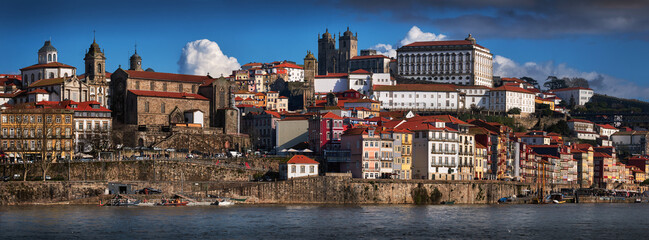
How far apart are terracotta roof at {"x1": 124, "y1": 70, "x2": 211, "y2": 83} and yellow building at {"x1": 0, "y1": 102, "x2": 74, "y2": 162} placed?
17.8 meters

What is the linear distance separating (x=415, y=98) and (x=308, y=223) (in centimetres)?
8929

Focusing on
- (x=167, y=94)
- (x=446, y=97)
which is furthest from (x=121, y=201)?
(x=446, y=97)

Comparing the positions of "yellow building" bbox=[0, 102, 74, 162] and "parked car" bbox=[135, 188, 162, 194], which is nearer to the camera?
"parked car" bbox=[135, 188, 162, 194]

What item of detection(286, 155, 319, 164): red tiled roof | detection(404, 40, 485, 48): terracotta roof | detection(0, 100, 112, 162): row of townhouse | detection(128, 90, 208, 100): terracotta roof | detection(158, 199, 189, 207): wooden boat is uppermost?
detection(404, 40, 485, 48): terracotta roof

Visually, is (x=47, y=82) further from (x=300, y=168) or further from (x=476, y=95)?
(x=476, y=95)

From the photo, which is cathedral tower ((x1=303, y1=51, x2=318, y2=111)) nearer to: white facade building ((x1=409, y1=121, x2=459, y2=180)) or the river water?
white facade building ((x1=409, y1=121, x2=459, y2=180))

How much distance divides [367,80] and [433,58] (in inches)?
811

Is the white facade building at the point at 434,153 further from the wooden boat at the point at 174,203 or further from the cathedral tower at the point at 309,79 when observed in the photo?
the cathedral tower at the point at 309,79

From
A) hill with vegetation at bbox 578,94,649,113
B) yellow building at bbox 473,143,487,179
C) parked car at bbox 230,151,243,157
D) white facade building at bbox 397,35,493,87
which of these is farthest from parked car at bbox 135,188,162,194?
hill with vegetation at bbox 578,94,649,113

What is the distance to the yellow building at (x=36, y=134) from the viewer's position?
290 ft

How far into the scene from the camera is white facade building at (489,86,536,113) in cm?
15862

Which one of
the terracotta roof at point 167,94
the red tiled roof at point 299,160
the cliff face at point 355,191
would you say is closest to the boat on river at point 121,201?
the cliff face at point 355,191

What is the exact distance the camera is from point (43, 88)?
109m

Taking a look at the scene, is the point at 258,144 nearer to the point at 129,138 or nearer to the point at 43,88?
the point at 129,138
